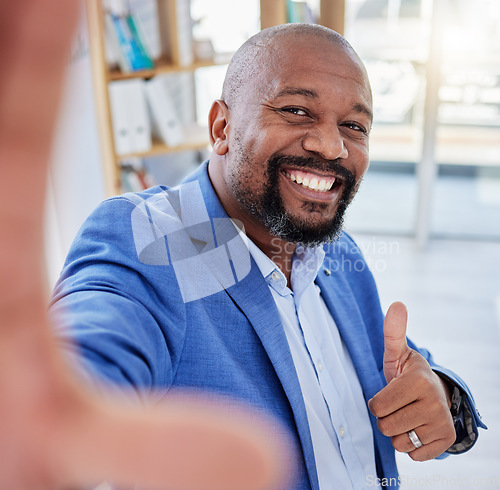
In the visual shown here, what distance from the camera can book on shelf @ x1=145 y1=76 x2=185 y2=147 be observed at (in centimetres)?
298

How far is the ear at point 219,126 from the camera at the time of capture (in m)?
1.20

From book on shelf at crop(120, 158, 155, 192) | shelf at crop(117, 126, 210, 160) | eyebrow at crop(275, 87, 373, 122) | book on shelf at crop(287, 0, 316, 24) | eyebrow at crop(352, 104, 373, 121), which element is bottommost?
book on shelf at crop(120, 158, 155, 192)

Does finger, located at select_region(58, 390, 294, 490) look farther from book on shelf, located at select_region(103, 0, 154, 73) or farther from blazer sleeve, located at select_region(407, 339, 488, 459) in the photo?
book on shelf, located at select_region(103, 0, 154, 73)

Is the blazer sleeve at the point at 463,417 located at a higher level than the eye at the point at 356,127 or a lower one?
lower

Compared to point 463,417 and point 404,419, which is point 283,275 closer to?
Answer: point 404,419

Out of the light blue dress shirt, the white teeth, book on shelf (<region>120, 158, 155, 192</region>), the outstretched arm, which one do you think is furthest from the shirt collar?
book on shelf (<region>120, 158, 155, 192</region>)

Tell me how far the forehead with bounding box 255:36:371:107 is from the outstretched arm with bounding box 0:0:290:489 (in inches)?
37.8

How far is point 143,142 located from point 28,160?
2.99m

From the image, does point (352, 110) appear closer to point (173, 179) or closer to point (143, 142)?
point (143, 142)

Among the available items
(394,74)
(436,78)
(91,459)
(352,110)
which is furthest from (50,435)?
(394,74)

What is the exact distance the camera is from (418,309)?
3.34 meters

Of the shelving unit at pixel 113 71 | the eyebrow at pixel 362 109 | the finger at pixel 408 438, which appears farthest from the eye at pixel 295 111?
the shelving unit at pixel 113 71

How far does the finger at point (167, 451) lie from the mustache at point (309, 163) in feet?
2.99

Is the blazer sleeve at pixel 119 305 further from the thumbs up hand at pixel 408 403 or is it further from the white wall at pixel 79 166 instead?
the white wall at pixel 79 166
